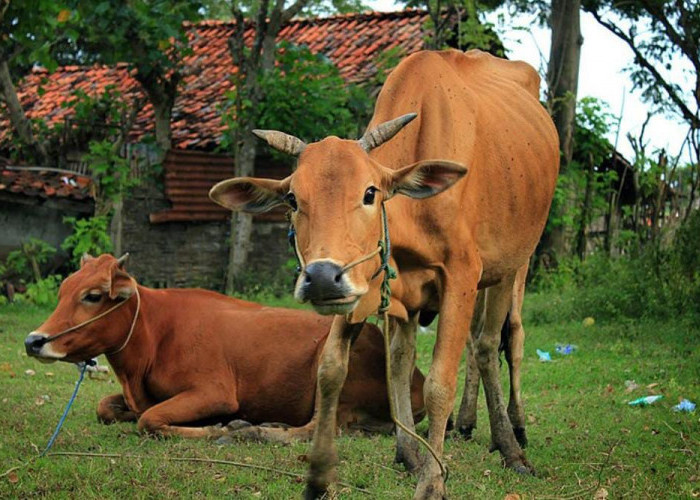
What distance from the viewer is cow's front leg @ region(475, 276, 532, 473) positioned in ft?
19.9

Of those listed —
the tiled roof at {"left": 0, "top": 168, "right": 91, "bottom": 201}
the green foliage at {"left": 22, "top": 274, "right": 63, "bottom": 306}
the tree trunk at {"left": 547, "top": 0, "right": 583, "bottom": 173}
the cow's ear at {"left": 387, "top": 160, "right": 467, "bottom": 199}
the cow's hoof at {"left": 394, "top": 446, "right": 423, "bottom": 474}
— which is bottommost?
the green foliage at {"left": 22, "top": 274, "right": 63, "bottom": 306}

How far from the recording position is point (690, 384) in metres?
8.30

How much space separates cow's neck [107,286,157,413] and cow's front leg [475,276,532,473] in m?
2.16

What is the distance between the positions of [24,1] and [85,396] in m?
3.20

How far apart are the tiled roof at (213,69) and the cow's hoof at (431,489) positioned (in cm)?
1306

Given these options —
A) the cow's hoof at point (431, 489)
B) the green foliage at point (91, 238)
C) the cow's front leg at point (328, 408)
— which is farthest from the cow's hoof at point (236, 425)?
the green foliage at point (91, 238)

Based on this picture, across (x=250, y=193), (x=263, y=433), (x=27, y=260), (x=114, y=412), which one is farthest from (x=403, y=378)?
(x=27, y=260)

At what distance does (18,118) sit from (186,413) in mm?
11990

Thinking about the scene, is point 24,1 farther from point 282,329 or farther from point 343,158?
point 343,158

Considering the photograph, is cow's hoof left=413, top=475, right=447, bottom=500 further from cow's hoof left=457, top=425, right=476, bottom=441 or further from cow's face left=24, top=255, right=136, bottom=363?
cow's face left=24, top=255, right=136, bottom=363

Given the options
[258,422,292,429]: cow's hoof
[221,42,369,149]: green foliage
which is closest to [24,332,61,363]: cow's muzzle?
[258,422,292,429]: cow's hoof

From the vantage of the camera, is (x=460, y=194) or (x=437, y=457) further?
(x=460, y=194)

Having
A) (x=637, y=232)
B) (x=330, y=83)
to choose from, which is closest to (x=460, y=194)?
(x=637, y=232)

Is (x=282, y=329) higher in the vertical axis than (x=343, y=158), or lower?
lower
